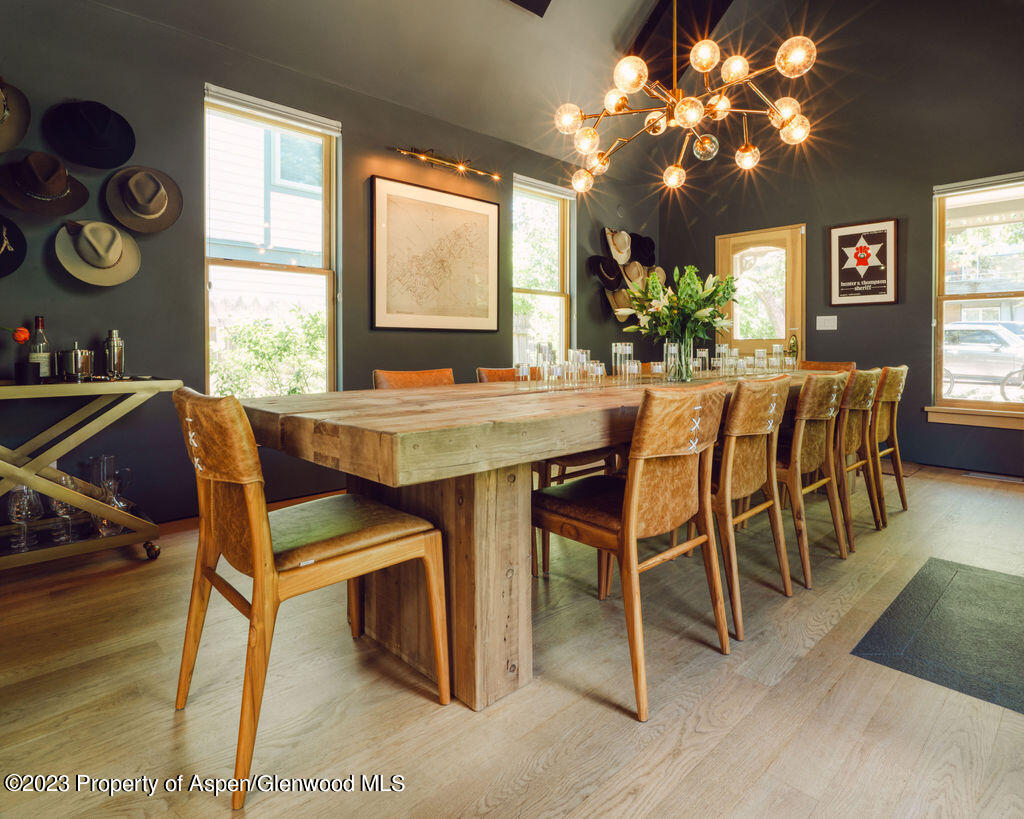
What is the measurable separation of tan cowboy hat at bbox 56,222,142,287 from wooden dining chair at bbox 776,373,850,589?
3364mm

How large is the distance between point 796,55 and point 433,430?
2619 millimetres

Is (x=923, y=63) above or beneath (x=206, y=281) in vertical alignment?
above

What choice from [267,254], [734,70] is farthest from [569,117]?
[267,254]

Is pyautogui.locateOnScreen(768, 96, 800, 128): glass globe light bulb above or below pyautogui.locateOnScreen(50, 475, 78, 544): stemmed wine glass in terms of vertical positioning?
above

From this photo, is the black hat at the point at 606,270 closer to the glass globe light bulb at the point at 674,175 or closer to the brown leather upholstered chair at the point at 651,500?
the glass globe light bulb at the point at 674,175

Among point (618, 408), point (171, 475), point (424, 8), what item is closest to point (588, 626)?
point (618, 408)

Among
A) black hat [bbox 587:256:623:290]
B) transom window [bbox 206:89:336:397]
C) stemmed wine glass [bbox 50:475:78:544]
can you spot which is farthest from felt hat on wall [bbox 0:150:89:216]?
black hat [bbox 587:256:623:290]

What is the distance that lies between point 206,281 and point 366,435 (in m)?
2.72

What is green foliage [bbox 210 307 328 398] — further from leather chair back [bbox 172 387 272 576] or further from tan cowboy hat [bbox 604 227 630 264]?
tan cowboy hat [bbox 604 227 630 264]

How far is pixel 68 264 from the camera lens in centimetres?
287

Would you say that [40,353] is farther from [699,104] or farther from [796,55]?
[796,55]

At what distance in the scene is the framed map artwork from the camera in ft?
13.6

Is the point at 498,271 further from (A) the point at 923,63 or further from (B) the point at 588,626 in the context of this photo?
(A) the point at 923,63

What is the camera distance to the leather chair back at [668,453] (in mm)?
1543
